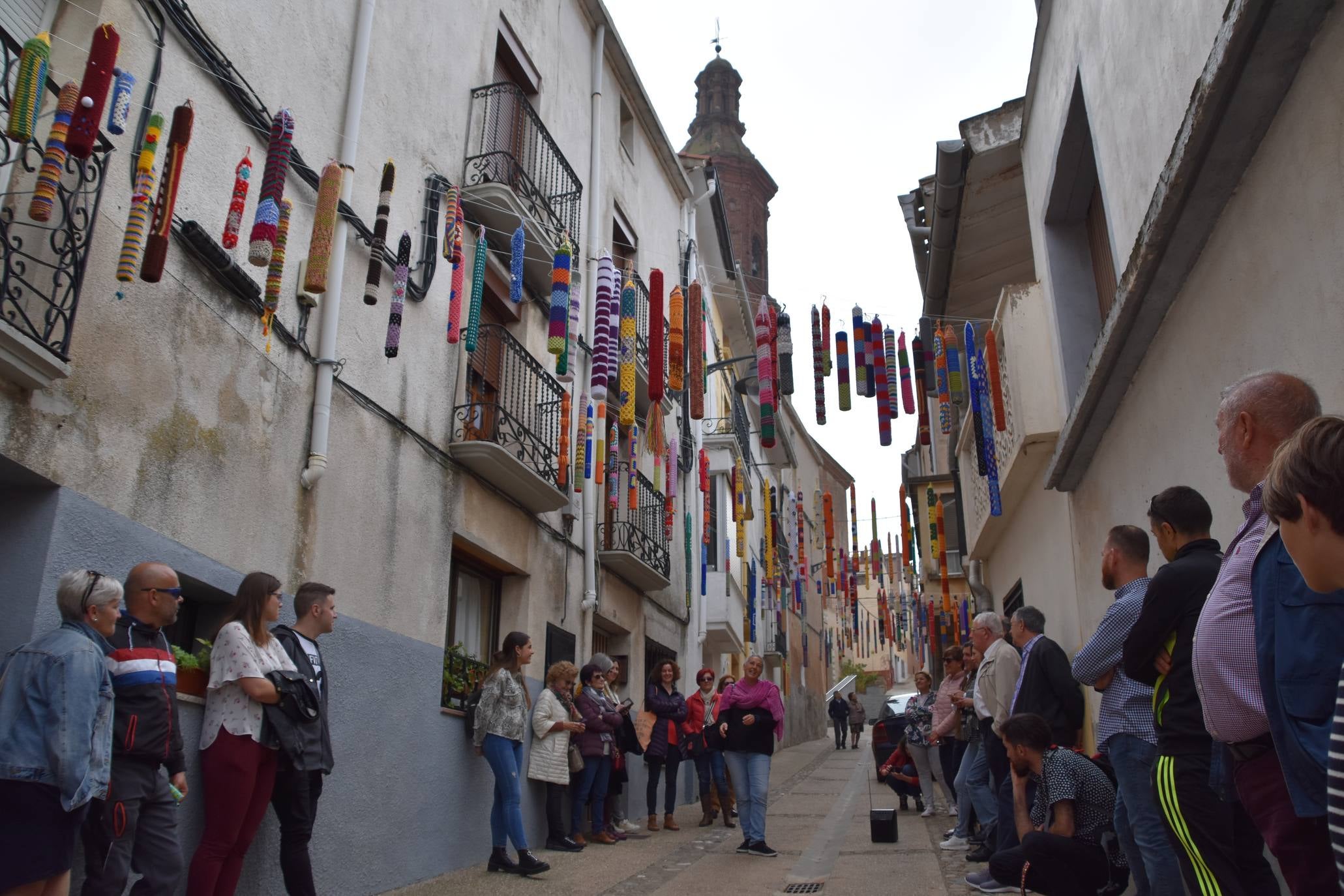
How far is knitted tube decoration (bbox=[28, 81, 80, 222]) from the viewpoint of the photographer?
4.25 m

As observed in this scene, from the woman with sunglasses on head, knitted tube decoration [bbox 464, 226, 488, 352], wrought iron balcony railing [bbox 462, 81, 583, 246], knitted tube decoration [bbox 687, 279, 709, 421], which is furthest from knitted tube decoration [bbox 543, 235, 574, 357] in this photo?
the woman with sunglasses on head

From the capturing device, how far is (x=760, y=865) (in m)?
7.64

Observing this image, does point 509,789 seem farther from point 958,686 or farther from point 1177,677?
point 1177,677

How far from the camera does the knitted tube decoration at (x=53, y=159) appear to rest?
4.25m

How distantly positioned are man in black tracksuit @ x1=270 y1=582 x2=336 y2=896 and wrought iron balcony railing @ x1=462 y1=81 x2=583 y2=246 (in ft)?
16.7

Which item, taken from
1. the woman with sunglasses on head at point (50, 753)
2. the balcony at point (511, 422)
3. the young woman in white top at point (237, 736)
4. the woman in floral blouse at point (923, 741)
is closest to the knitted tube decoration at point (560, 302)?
the balcony at point (511, 422)

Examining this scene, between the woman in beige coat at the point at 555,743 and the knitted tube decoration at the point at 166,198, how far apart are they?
4823mm

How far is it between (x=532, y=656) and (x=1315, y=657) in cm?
832

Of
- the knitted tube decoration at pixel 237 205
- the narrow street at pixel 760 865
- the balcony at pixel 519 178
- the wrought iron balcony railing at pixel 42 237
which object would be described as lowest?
the narrow street at pixel 760 865

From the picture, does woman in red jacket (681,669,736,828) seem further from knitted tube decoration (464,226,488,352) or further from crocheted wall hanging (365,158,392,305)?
crocheted wall hanging (365,158,392,305)

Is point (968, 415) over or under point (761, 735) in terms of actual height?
over

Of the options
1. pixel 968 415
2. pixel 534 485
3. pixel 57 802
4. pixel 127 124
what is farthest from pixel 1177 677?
pixel 968 415

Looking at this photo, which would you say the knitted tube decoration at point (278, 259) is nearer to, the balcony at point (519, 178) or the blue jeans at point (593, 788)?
the balcony at point (519, 178)

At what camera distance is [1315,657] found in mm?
2170
